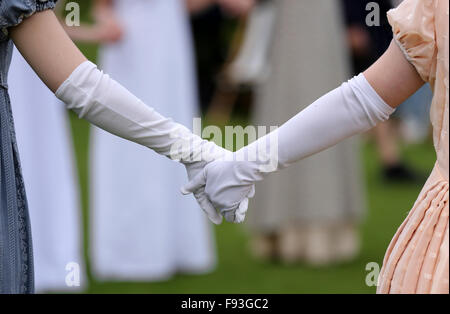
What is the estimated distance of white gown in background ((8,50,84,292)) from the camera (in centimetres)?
375

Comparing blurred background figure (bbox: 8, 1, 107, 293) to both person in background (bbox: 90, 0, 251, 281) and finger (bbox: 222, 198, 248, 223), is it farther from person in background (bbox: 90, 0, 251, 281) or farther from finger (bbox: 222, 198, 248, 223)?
finger (bbox: 222, 198, 248, 223)

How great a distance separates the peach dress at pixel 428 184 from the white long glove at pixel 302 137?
15 centimetres

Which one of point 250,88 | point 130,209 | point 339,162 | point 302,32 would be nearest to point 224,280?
point 130,209

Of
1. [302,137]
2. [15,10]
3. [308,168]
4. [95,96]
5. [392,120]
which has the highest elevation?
[392,120]

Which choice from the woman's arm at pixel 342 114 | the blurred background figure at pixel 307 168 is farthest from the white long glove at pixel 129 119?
the blurred background figure at pixel 307 168

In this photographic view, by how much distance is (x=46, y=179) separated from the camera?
3.85 meters

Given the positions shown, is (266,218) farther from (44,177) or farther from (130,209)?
(44,177)

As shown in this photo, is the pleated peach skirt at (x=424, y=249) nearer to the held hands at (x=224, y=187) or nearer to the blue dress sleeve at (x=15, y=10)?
the held hands at (x=224, y=187)

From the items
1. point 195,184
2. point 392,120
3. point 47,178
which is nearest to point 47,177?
point 47,178

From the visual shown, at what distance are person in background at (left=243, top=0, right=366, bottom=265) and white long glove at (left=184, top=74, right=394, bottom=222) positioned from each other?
229 centimetres

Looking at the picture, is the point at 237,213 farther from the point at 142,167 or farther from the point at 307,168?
the point at 307,168

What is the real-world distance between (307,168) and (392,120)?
4.35m

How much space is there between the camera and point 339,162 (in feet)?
14.2

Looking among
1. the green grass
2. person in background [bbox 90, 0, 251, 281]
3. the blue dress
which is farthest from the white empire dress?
the blue dress
